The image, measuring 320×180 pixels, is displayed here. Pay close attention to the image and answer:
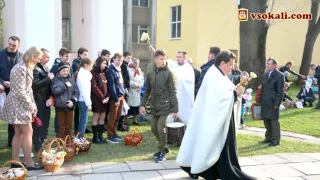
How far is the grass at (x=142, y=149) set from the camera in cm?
605

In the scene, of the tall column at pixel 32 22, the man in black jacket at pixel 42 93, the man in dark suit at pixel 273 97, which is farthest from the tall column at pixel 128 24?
the man in black jacket at pixel 42 93

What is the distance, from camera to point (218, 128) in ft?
15.2

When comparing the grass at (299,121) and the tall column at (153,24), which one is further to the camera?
the tall column at (153,24)

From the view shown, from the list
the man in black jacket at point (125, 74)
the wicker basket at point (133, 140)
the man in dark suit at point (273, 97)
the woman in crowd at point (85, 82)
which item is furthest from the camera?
A: the man in black jacket at point (125, 74)

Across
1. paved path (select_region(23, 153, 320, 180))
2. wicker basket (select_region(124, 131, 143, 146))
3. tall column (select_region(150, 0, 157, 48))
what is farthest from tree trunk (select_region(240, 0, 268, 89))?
tall column (select_region(150, 0, 157, 48))

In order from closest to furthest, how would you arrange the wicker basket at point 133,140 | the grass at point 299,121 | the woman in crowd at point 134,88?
the wicker basket at point 133,140, the woman in crowd at point 134,88, the grass at point 299,121

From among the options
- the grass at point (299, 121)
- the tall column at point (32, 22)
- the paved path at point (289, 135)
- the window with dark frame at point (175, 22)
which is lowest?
the paved path at point (289, 135)

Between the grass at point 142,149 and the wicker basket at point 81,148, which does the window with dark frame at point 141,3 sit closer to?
the grass at point 142,149

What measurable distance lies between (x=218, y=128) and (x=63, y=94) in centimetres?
295

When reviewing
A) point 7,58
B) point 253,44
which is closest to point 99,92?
point 7,58

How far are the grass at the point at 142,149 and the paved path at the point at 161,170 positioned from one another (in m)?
0.33

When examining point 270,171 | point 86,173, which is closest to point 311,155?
point 270,171

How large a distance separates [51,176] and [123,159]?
1.37m

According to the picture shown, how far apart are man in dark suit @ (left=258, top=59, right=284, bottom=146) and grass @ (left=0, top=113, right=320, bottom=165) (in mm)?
345
